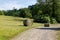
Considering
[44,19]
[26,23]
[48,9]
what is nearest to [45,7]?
[48,9]

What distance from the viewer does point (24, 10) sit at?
3536 inches

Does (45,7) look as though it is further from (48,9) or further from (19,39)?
(19,39)

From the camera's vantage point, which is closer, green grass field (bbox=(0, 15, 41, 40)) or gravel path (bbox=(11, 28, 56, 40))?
gravel path (bbox=(11, 28, 56, 40))

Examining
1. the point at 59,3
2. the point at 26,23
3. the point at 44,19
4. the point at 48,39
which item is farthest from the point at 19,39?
the point at 59,3

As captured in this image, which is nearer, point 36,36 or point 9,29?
point 36,36

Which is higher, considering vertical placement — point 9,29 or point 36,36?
point 36,36

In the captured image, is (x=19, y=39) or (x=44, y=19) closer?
(x=19, y=39)

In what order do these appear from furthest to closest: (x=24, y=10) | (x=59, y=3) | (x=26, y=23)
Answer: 1. (x=24, y=10)
2. (x=59, y=3)
3. (x=26, y=23)

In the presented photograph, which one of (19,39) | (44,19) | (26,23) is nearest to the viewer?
(19,39)

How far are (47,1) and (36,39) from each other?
5530 cm

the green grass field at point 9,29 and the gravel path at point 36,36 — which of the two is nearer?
the gravel path at point 36,36

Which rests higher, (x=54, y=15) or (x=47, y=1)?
(x=47, y=1)

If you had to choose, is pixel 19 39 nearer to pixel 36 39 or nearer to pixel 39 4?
pixel 36 39

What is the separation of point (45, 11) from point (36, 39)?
55.9 meters
